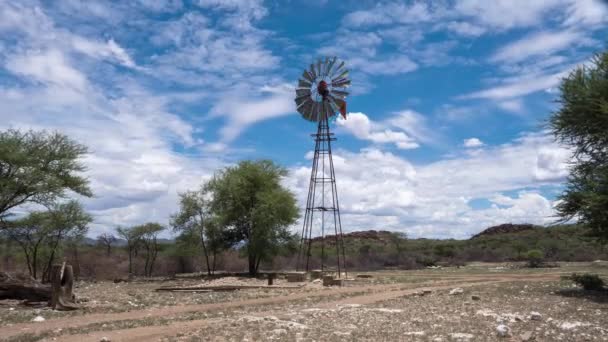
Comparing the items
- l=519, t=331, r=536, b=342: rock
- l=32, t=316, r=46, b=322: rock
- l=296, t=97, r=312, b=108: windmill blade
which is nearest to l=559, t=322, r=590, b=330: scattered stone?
l=519, t=331, r=536, b=342: rock

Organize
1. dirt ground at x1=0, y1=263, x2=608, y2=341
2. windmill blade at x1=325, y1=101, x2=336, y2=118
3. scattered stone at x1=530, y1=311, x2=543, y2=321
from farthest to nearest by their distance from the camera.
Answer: windmill blade at x1=325, y1=101, x2=336, y2=118
scattered stone at x1=530, y1=311, x2=543, y2=321
dirt ground at x1=0, y1=263, x2=608, y2=341

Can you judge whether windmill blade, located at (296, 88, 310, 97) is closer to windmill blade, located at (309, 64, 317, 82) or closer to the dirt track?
windmill blade, located at (309, 64, 317, 82)

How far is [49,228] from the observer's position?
3519 cm

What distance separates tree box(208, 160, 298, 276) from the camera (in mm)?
40219

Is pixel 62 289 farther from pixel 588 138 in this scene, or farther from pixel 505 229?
pixel 505 229

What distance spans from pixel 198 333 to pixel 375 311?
581cm

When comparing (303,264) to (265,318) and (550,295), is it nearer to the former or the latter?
(550,295)

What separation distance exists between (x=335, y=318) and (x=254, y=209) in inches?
1045

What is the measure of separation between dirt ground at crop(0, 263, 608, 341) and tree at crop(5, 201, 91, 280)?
15566 millimetres

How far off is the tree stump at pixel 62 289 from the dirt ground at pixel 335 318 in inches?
20.8

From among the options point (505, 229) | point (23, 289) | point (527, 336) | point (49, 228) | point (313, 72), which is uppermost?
point (313, 72)

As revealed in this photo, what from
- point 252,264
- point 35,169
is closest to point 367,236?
point 252,264

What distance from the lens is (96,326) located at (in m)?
13.9

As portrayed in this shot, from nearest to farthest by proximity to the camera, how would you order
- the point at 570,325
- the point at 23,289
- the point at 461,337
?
the point at 461,337 → the point at 570,325 → the point at 23,289
